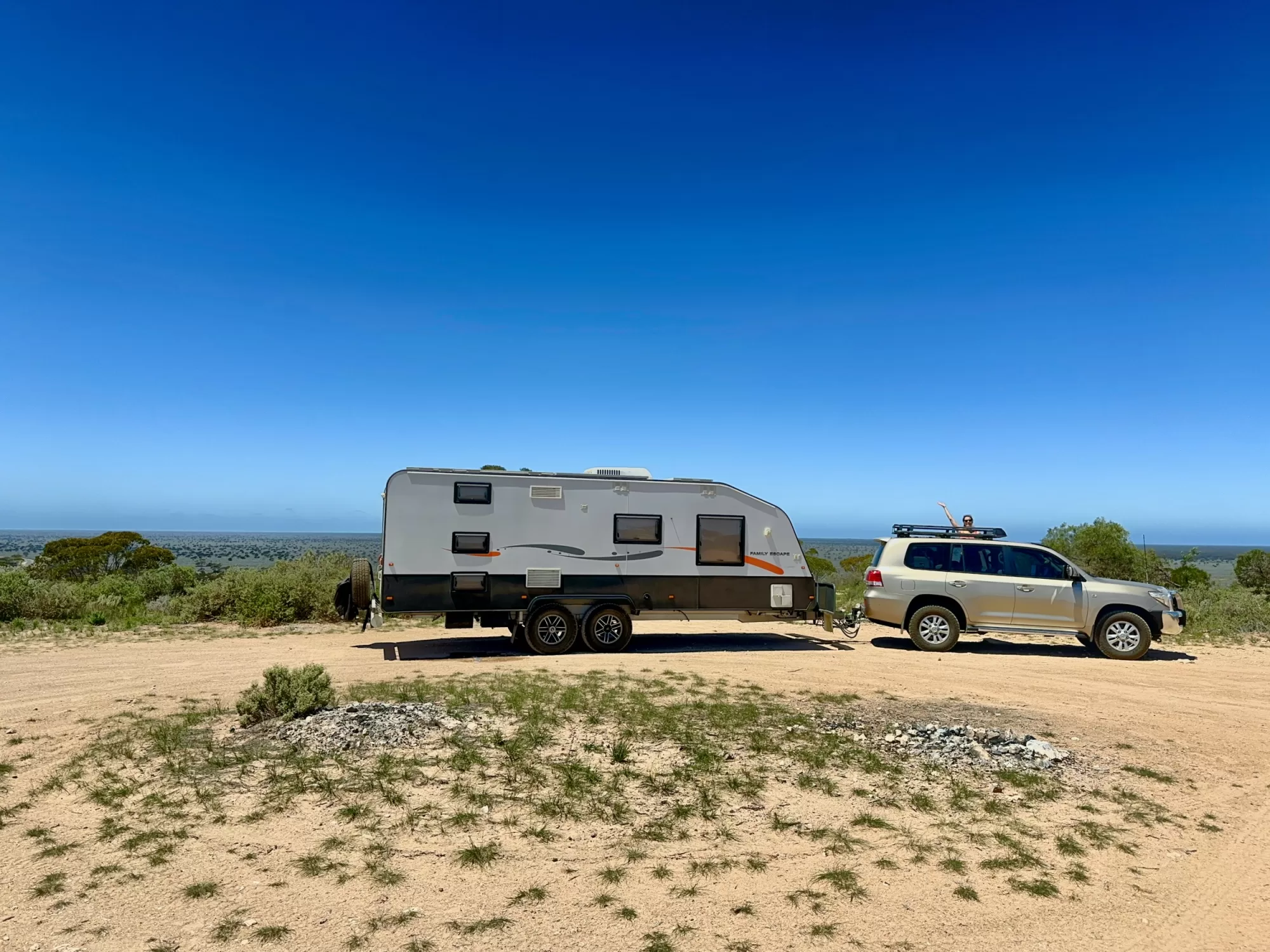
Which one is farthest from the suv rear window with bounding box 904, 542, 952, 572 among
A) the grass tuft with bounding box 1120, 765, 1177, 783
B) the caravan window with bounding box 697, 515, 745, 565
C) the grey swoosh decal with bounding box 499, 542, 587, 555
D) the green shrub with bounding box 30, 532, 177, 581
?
the green shrub with bounding box 30, 532, 177, 581

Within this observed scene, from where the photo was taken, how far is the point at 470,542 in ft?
42.3

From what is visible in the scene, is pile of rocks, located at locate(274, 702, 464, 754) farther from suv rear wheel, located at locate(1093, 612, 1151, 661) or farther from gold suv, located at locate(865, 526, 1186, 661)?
suv rear wheel, located at locate(1093, 612, 1151, 661)

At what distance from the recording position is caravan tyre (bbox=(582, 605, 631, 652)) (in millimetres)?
13445

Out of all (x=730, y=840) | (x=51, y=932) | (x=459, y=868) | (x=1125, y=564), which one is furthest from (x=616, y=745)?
(x=1125, y=564)

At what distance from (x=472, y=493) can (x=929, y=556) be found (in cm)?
814

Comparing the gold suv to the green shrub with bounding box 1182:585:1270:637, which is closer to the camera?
the gold suv

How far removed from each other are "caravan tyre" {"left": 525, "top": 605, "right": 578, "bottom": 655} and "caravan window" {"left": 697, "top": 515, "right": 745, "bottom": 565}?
2.48 meters

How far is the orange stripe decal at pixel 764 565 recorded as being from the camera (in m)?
14.0

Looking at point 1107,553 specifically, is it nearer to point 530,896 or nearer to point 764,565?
point 764,565

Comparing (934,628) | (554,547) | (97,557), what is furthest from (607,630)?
Answer: (97,557)

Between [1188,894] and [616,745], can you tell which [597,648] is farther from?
[1188,894]

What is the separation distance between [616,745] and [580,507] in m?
6.36

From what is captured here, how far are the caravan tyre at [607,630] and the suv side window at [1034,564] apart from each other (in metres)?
6.84

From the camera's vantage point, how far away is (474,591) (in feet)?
42.3
